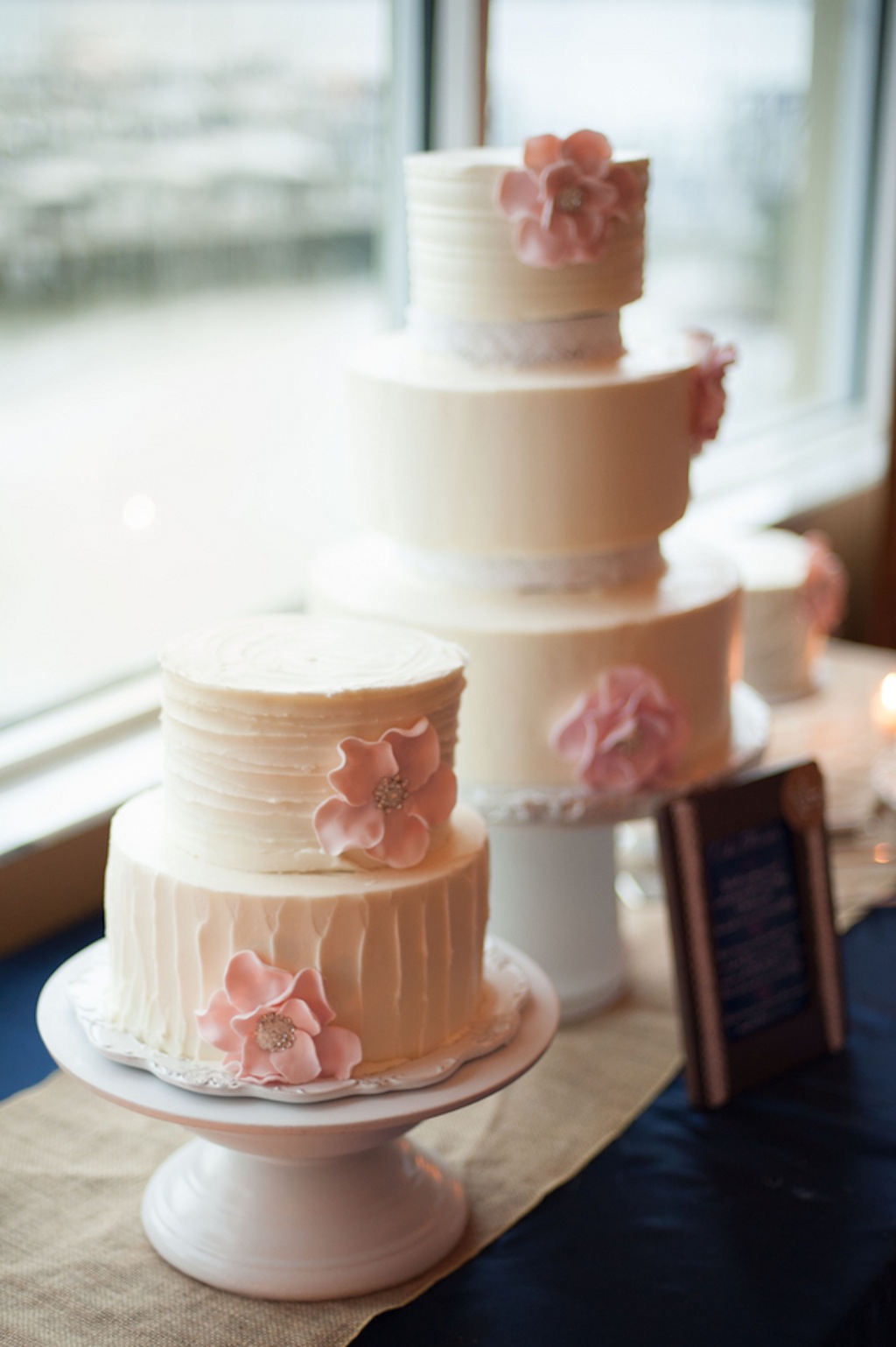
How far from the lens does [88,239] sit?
1.84m

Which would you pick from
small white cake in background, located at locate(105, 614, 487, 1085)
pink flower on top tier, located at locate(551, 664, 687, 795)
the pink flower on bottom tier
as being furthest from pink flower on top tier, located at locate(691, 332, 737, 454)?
the pink flower on bottom tier

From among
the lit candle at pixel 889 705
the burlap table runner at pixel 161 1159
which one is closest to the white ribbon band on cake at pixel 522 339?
the burlap table runner at pixel 161 1159

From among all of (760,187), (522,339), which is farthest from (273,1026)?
(760,187)

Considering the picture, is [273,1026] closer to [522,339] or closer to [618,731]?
[618,731]

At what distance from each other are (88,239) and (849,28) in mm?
2209

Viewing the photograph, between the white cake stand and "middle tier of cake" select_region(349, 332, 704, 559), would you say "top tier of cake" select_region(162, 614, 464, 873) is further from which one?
"middle tier of cake" select_region(349, 332, 704, 559)

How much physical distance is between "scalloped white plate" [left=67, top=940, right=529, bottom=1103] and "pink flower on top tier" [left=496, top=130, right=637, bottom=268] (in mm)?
663

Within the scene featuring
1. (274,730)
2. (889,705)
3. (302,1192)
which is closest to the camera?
(274,730)

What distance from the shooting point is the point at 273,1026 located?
43.5 inches

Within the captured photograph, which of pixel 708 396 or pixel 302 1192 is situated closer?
pixel 302 1192

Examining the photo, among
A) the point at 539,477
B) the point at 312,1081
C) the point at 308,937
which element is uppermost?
the point at 539,477

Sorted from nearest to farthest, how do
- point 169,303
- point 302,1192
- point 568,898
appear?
point 302,1192, point 568,898, point 169,303

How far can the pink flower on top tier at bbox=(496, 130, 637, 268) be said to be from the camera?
4.66 ft

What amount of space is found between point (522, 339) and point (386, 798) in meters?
0.58
